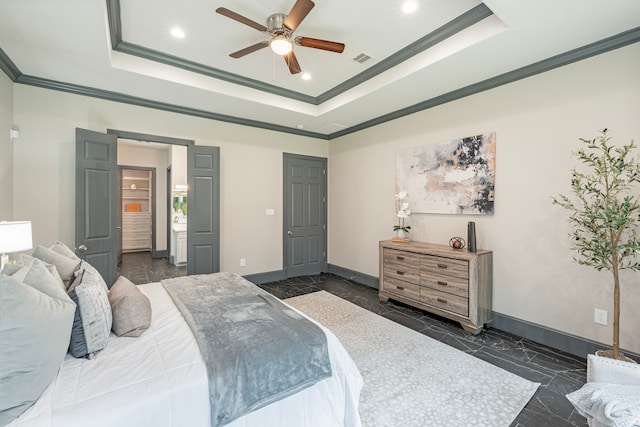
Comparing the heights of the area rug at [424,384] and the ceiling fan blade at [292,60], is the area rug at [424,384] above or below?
below

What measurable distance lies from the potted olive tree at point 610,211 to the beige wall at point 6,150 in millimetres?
5192

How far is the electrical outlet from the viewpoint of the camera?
2531 mm

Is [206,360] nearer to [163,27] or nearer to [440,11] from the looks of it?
[163,27]

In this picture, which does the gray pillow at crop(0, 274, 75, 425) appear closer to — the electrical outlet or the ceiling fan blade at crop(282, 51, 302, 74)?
the ceiling fan blade at crop(282, 51, 302, 74)

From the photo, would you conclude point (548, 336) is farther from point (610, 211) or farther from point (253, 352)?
point (253, 352)

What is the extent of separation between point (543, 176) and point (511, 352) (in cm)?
177

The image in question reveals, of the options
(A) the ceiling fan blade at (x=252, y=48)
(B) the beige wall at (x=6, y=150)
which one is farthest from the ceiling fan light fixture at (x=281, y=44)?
(B) the beige wall at (x=6, y=150)

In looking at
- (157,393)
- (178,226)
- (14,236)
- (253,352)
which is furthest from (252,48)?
(178,226)

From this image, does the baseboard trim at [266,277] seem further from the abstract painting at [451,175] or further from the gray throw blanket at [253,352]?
the gray throw blanket at [253,352]

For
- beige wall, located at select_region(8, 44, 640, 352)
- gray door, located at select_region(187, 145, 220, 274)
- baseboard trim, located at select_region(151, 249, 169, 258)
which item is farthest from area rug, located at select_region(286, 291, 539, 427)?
baseboard trim, located at select_region(151, 249, 169, 258)

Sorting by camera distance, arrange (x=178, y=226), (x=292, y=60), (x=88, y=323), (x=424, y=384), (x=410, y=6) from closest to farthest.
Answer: (x=88, y=323)
(x=424, y=384)
(x=410, y=6)
(x=292, y=60)
(x=178, y=226)

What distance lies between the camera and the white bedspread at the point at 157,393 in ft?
3.53

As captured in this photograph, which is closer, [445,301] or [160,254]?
[445,301]

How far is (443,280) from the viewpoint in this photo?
3332 mm
